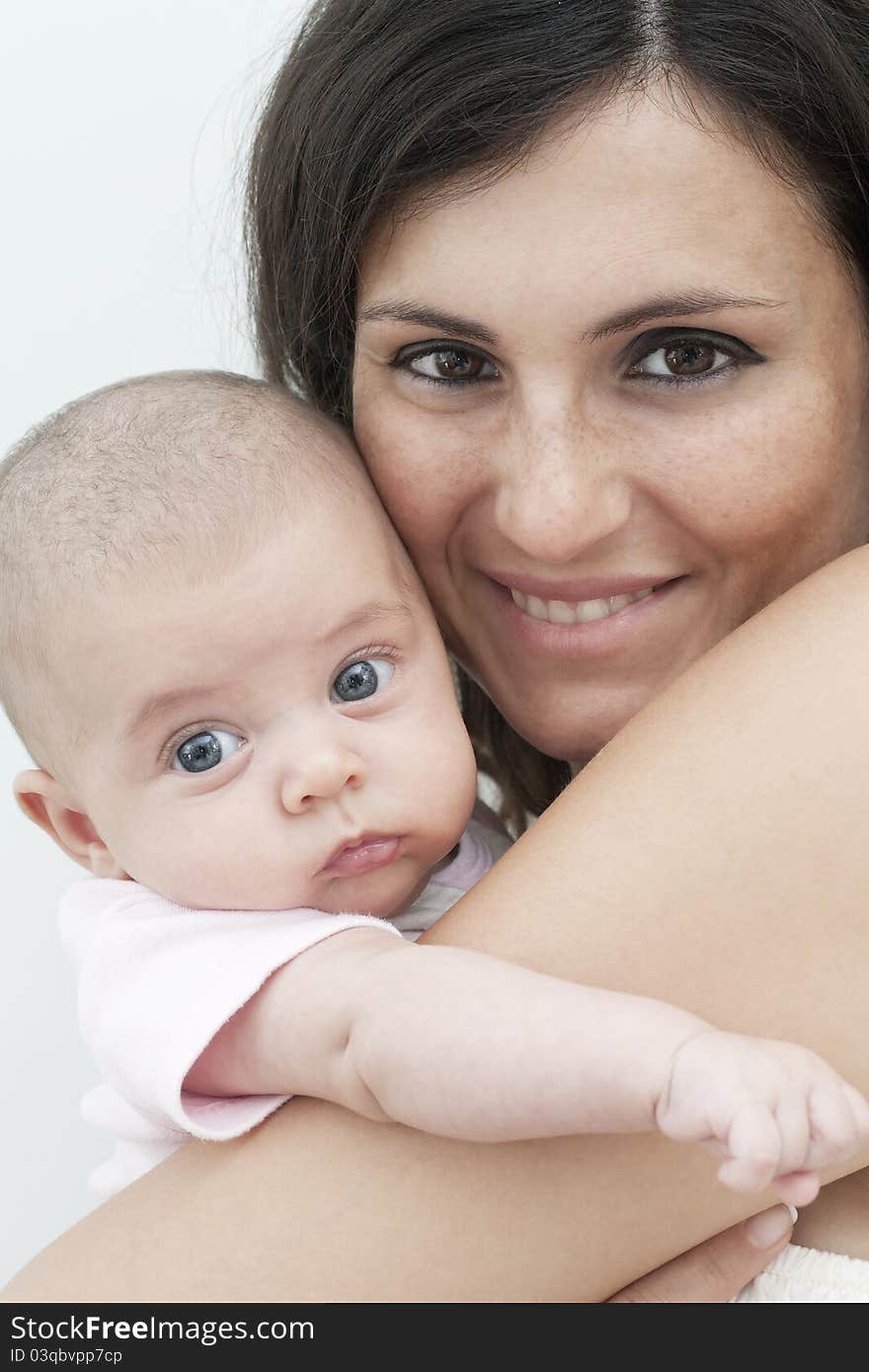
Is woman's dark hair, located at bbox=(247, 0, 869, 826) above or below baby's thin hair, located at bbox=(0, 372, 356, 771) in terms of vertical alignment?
above

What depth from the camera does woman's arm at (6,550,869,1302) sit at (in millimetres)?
1460

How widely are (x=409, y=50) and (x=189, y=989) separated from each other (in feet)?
3.38

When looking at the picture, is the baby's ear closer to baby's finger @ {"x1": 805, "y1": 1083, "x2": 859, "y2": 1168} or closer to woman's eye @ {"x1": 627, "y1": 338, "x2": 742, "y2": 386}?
woman's eye @ {"x1": 627, "y1": 338, "x2": 742, "y2": 386}

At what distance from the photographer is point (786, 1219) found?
5.01 ft

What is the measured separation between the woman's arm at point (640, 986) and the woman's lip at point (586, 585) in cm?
49

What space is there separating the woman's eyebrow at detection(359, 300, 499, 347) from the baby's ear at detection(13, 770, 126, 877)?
0.65 metres

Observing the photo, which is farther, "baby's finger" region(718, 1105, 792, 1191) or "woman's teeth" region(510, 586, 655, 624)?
"woman's teeth" region(510, 586, 655, 624)

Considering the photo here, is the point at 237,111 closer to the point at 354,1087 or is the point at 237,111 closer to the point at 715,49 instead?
the point at 715,49

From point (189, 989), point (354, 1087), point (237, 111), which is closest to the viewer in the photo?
point (354, 1087)

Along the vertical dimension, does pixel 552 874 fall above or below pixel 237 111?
below

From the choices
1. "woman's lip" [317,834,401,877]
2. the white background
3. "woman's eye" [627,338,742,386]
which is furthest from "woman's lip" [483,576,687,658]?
the white background

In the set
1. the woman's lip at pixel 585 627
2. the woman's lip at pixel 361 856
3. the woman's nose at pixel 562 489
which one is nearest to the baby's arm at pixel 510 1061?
the woman's lip at pixel 361 856

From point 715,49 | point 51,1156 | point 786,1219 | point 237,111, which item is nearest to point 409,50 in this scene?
point 715,49

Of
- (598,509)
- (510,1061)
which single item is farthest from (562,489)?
(510,1061)
